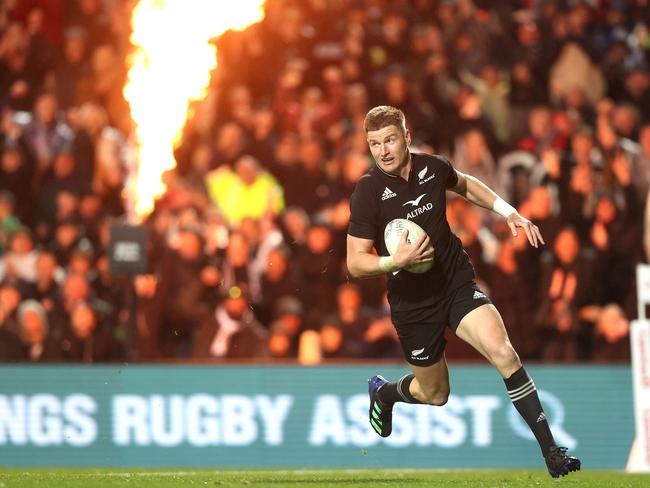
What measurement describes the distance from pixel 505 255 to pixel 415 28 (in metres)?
3.70

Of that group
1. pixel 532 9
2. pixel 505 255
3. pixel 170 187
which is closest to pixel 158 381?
pixel 170 187

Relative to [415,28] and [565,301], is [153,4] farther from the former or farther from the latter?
[565,301]

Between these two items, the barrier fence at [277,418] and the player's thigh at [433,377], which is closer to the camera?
the player's thigh at [433,377]

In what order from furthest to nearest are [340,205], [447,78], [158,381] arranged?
1. [447,78]
2. [340,205]
3. [158,381]

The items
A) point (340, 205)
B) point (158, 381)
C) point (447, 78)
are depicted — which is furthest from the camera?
point (447, 78)

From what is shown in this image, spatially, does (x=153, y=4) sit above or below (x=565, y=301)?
above

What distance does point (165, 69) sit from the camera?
50.9 feet

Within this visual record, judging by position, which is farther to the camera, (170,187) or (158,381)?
(170,187)

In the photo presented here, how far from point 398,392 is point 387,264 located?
5.40 feet

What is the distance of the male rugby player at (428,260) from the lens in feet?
27.3

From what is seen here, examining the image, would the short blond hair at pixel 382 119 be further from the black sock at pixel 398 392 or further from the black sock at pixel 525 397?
the black sock at pixel 398 392

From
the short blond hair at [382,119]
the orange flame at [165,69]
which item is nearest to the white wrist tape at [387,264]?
the short blond hair at [382,119]

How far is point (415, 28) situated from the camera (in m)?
16.0

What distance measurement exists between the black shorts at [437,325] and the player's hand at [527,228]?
1.50 feet
